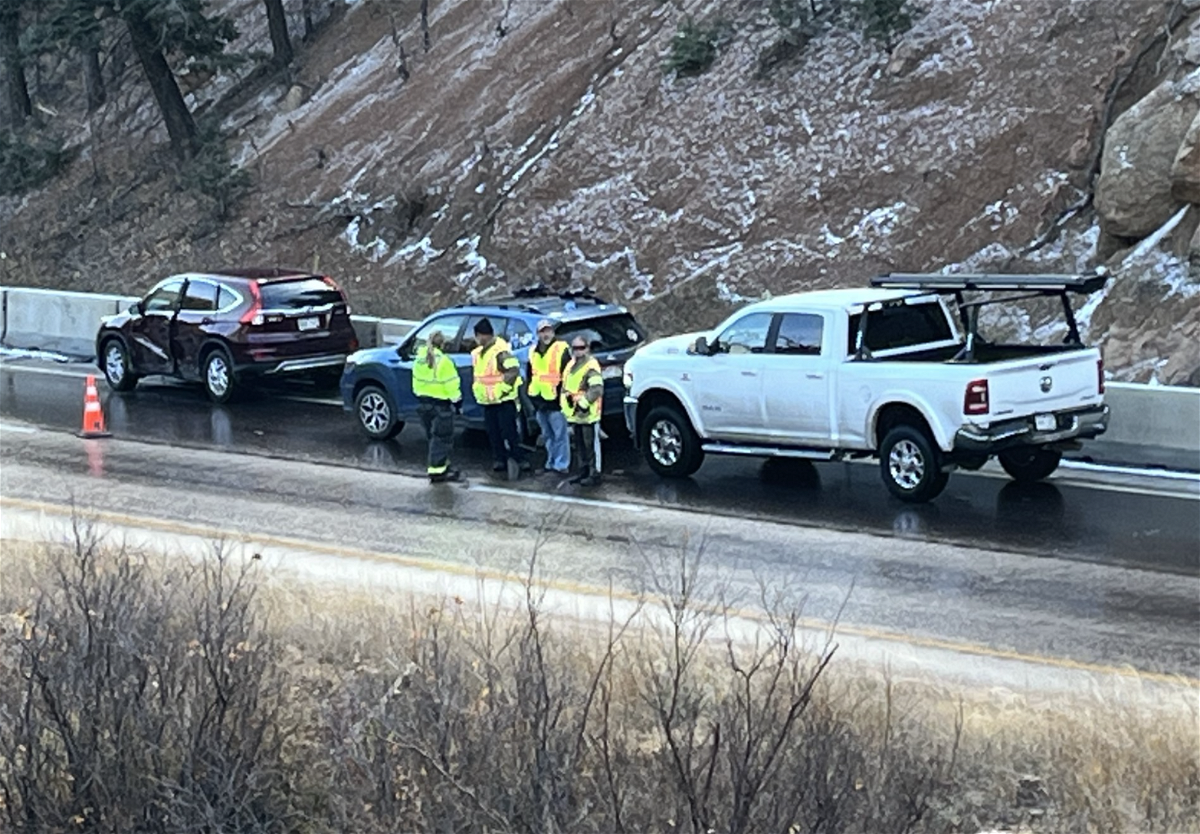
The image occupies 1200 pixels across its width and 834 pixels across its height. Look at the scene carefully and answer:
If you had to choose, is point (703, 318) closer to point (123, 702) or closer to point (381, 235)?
point (381, 235)

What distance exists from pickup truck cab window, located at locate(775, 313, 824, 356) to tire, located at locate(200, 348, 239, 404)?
855cm

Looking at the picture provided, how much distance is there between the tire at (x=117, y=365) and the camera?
2377cm

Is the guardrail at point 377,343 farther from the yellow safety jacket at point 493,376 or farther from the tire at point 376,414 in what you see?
the yellow safety jacket at point 493,376

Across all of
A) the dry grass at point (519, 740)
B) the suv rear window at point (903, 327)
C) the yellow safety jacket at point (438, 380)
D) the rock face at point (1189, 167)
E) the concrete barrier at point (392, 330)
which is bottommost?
the dry grass at point (519, 740)

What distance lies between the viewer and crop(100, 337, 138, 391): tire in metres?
23.8

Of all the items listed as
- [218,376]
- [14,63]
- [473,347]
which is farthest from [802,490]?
[14,63]

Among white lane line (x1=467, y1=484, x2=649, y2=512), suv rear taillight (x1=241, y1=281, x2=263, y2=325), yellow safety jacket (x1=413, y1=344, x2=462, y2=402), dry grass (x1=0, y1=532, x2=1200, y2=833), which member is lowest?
dry grass (x1=0, y1=532, x2=1200, y2=833)

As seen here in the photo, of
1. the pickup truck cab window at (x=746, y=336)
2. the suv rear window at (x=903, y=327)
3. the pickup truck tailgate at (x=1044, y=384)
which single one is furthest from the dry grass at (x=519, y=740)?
the pickup truck cab window at (x=746, y=336)

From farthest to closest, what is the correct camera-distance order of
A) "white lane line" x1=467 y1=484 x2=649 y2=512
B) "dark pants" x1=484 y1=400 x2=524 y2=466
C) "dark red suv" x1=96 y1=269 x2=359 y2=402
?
"dark red suv" x1=96 y1=269 x2=359 y2=402 < "dark pants" x1=484 y1=400 x2=524 y2=466 < "white lane line" x1=467 y1=484 x2=649 y2=512

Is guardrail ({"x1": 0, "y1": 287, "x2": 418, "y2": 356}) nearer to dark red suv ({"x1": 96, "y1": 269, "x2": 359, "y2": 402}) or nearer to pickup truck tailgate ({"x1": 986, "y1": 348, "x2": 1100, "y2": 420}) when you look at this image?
dark red suv ({"x1": 96, "y1": 269, "x2": 359, "y2": 402})

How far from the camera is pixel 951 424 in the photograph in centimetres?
1496

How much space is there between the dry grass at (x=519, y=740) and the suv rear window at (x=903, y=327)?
6259 millimetres

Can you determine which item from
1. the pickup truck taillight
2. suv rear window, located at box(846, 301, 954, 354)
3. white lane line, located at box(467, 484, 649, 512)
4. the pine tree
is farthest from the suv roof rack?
the pine tree

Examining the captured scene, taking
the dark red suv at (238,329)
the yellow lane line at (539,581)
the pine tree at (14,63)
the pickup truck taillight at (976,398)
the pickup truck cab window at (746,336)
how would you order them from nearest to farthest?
the yellow lane line at (539,581), the pickup truck taillight at (976,398), the pickup truck cab window at (746,336), the dark red suv at (238,329), the pine tree at (14,63)
